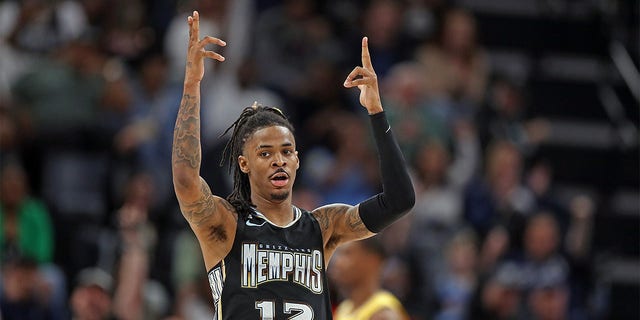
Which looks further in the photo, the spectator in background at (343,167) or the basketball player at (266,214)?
the spectator in background at (343,167)

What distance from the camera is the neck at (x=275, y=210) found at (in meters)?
5.54

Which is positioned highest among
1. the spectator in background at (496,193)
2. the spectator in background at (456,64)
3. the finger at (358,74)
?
the spectator in background at (456,64)

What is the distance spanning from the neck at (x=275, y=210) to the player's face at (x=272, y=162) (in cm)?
3

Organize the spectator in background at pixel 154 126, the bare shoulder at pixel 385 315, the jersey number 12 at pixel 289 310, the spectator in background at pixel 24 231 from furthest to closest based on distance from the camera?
the spectator in background at pixel 154 126 → the spectator in background at pixel 24 231 → the bare shoulder at pixel 385 315 → the jersey number 12 at pixel 289 310

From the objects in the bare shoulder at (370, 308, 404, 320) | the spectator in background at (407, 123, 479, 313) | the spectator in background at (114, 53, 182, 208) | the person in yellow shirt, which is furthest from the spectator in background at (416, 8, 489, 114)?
the bare shoulder at (370, 308, 404, 320)

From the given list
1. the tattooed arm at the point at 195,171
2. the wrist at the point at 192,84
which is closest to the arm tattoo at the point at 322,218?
the tattooed arm at the point at 195,171

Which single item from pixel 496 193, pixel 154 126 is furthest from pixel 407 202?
pixel 496 193

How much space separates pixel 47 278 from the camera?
10.1 m

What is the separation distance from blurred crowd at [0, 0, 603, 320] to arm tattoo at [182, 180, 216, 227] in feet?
13.8

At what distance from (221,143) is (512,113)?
3.53m

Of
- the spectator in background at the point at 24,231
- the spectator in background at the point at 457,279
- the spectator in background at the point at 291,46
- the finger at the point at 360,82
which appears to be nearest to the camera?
the finger at the point at 360,82

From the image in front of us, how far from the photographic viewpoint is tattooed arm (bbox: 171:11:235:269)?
525 cm

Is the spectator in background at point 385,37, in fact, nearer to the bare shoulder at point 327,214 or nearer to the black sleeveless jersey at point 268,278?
the bare shoulder at point 327,214

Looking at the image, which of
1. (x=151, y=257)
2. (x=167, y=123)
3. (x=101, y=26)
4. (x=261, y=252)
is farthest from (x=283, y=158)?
(x=101, y=26)
